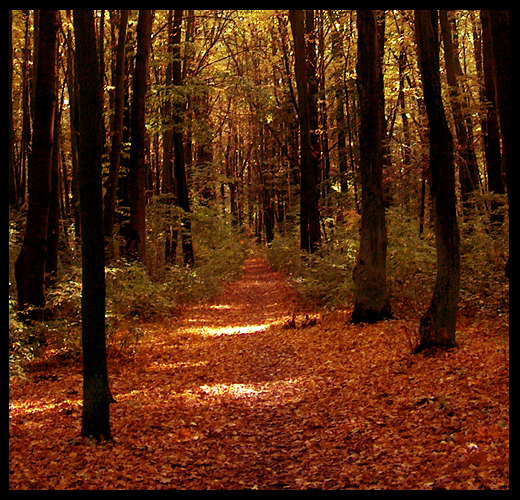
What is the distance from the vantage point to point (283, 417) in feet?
24.7

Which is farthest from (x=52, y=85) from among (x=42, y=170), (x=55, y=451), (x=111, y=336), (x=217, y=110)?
(x=217, y=110)

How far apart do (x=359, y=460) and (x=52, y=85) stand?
25.6ft

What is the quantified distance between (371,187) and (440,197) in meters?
3.46

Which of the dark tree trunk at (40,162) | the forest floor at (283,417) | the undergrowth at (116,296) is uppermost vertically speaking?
the dark tree trunk at (40,162)

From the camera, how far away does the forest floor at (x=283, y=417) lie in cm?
539

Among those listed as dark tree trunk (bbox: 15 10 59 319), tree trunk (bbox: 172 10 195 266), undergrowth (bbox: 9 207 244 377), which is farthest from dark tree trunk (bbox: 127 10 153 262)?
dark tree trunk (bbox: 15 10 59 319)

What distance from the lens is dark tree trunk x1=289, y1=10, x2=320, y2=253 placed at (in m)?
19.3

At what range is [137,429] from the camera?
6605mm

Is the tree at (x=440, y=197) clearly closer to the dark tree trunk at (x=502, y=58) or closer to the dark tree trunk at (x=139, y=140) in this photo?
the dark tree trunk at (x=502, y=58)

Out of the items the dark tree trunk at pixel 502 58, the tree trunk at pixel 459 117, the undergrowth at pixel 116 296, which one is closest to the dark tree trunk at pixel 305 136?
the undergrowth at pixel 116 296

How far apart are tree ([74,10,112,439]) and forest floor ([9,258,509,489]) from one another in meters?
0.59

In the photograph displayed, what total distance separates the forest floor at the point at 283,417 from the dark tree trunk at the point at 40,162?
1.68 meters

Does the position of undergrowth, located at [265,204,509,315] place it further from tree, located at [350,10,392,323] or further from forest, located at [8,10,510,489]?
tree, located at [350,10,392,323]

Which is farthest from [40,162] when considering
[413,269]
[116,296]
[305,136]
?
[305,136]
